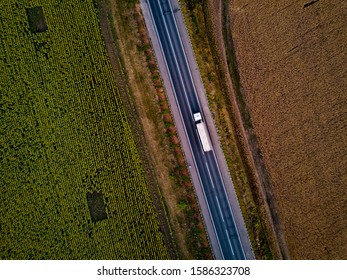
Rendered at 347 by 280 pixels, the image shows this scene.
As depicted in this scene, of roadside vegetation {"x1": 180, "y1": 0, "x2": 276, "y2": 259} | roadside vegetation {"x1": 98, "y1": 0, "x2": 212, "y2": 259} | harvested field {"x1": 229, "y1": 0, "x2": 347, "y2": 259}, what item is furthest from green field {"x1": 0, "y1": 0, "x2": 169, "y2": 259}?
harvested field {"x1": 229, "y1": 0, "x2": 347, "y2": 259}

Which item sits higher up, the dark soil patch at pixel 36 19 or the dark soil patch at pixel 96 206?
the dark soil patch at pixel 36 19

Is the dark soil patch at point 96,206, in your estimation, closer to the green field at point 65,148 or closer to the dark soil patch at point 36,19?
the green field at point 65,148

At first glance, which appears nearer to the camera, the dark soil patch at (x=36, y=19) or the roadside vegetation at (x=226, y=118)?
the roadside vegetation at (x=226, y=118)

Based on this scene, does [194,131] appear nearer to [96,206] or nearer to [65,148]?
[96,206]

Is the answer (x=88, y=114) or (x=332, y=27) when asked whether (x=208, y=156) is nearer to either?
(x=88, y=114)

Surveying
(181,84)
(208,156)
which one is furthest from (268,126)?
(181,84)

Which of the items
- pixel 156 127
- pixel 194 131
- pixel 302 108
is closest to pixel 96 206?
pixel 156 127

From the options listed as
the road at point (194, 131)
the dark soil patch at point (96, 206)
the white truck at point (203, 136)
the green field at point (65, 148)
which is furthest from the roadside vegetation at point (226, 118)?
the dark soil patch at point (96, 206)
